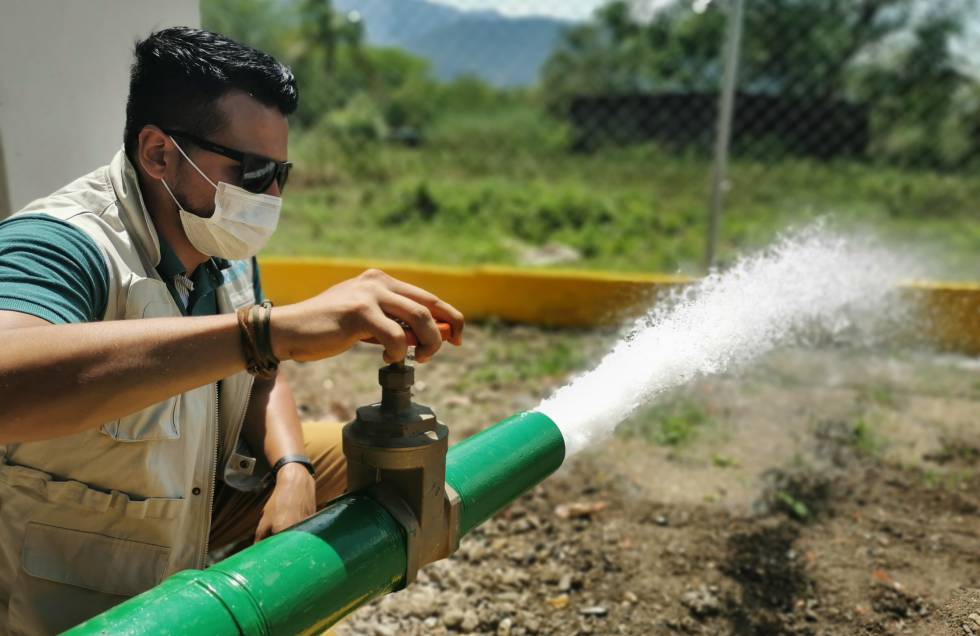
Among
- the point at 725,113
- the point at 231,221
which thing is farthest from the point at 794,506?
the point at 725,113

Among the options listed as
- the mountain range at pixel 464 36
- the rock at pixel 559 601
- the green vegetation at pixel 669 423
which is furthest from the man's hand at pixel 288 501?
the mountain range at pixel 464 36

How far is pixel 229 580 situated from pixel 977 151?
9788 mm

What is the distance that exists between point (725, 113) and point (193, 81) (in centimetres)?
379

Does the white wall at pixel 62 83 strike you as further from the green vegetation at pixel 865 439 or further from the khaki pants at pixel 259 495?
the green vegetation at pixel 865 439

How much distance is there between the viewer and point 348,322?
1.23 metres

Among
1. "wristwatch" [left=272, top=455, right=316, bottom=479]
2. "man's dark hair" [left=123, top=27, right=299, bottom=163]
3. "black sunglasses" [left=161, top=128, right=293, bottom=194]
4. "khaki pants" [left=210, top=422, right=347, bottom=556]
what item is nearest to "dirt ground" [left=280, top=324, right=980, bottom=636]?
"khaki pants" [left=210, top=422, right=347, bottom=556]

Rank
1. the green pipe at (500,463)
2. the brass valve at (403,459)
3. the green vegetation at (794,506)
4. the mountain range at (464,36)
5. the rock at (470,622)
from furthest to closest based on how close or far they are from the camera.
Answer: the mountain range at (464,36), the green vegetation at (794,506), the rock at (470,622), the green pipe at (500,463), the brass valve at (403,459)

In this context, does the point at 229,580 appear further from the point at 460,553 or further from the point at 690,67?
the point at 690,67

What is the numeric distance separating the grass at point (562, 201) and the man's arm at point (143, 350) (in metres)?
4.80

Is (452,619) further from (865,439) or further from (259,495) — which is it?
(865,439)

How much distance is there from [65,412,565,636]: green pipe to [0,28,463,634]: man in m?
0.26

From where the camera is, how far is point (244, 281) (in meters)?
2.14

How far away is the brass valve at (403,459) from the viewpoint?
1.33m

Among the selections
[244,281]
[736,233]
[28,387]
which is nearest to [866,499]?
[244,281]
